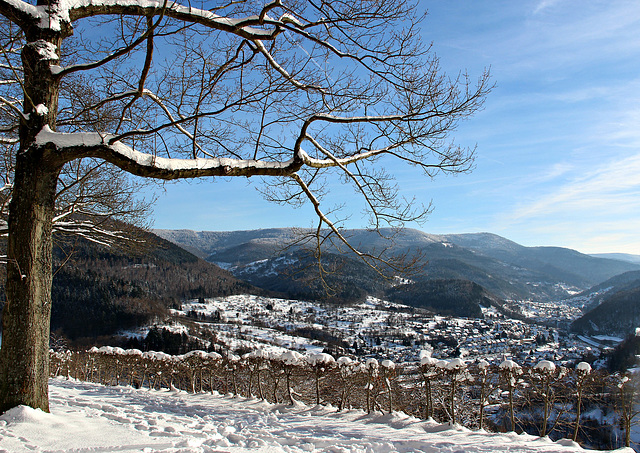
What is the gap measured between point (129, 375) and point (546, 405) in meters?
17.6

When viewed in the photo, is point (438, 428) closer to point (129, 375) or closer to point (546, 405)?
point (546, 405)

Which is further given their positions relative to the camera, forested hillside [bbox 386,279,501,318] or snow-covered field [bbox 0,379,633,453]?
forested hillside [bbox 386,279,501,318]

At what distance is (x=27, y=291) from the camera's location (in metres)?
3.45

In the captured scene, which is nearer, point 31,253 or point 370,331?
point 31,253

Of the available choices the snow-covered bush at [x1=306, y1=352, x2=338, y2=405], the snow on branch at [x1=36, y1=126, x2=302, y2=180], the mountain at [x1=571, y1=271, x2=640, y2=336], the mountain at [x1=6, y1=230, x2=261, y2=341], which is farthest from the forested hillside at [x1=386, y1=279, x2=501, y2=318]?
the snow on branch at [x1=36, y1=126, x2=302, y2=180]

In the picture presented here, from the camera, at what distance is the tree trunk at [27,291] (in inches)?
132

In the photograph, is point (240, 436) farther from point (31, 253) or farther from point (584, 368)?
point (584, 368)

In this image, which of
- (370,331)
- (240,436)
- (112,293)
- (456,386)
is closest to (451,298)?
(370,331)

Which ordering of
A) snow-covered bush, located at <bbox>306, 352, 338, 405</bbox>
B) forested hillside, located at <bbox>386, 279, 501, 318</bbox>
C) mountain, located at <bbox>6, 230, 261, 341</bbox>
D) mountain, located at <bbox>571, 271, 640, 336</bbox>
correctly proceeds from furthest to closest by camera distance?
forested hillside, located at <bbox>386, 279, 501, 318</bbox> → mountain, located at <bbox>571, 271, 640, 336</bbox> → mountain, located at <bbox>6, 230, 261, 341</bbox> → snow-covered bush, located at <bbox>306, 352, 338, 405</bbox>

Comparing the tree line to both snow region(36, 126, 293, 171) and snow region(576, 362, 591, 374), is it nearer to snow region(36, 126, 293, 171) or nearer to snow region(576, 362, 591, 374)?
snow region(576, 362, 591, 374)

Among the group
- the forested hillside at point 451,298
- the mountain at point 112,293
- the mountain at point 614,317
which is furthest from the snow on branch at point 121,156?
the forested hillside at point 451,298

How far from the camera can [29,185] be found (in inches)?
139

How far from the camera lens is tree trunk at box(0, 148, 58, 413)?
334 cm

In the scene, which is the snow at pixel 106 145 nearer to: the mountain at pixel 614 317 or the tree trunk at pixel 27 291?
the tree trunk at pixel 27 291
